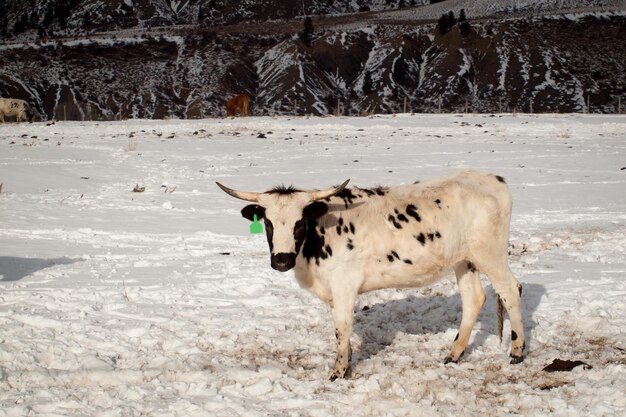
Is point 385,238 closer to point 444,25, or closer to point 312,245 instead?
point 312,245

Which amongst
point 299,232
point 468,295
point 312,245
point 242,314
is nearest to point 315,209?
point 299,232

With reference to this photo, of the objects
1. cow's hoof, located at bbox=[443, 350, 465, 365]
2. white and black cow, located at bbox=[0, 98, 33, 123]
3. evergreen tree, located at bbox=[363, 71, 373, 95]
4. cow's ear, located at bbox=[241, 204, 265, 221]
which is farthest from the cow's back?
evergreen tree, located at bbox=[363, 71, 373, 95]

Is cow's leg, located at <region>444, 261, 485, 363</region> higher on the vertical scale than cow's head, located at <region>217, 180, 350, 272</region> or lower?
lower

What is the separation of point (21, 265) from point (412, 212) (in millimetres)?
6363

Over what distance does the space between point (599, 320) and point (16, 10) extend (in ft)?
558

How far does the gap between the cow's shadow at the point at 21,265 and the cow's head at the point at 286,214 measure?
15.2ft

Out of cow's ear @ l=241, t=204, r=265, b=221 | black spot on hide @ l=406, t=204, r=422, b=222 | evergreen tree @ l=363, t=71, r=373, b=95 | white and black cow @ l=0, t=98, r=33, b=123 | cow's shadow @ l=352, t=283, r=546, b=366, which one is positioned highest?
evergreen tree @ l=363, t=71, r=373, b=95

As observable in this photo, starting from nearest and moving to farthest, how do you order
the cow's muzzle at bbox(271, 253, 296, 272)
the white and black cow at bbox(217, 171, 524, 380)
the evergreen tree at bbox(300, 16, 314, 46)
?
the cow's muzzle at bbox(271, 253, 296, 272), the white and black cow at bbox(217, 171, 524, 380), the evergreen tree at bbox(300, 16, 314, 46)

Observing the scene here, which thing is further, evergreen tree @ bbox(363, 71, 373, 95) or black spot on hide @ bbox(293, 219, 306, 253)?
evergreen tree @ bbox(363, 71, 373, 95)

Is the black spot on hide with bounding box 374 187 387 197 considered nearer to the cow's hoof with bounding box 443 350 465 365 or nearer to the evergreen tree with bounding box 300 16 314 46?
the cow's hoof with bounding box 443 350 465 365

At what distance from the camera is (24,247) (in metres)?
11.1

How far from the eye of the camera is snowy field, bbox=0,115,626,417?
226 inches

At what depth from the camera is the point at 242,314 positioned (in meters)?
8.09

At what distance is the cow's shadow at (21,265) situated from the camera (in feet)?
30.8
